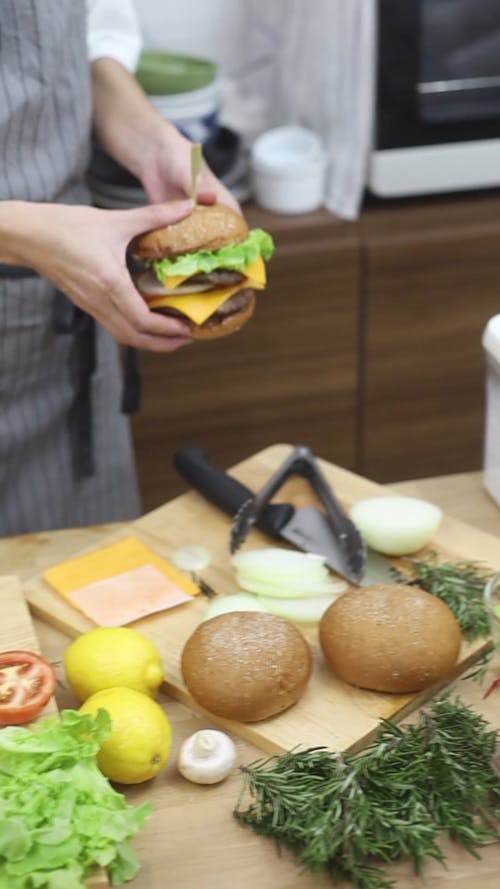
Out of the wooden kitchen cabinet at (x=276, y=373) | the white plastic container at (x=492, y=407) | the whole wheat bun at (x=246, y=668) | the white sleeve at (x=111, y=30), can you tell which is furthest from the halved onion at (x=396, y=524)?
the wooden kitchen cabinet at (x=276, y=373)

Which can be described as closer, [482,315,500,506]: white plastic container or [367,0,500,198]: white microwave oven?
[482,315,500,506]: white plastic container

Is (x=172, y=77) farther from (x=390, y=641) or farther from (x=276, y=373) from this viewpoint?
(x=390, y=641)

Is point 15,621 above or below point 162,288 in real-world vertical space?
below

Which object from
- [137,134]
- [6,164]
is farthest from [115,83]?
[6,164]

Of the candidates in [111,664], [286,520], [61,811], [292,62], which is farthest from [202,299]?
[292,62]

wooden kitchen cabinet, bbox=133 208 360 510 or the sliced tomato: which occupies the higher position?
the sliced tomato

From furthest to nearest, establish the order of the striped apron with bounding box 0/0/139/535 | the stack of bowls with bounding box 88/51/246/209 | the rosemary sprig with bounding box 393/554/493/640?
the stack of bowls with bounding box 88/51/246/209 < the striped apron with bounding box 0/0/139/535 < the rosemary sprig with bounding box 393/554/493/640

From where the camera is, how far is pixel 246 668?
116 cm

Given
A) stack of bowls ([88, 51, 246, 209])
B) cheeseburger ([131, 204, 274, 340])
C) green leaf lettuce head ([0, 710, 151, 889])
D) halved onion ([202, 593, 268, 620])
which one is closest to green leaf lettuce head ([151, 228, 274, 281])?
cheeseburger ([131, 204, 274, 340])

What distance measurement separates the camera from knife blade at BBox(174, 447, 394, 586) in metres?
1.39

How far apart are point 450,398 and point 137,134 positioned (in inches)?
42.1

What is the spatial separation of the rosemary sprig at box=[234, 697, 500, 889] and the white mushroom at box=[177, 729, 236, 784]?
3cm

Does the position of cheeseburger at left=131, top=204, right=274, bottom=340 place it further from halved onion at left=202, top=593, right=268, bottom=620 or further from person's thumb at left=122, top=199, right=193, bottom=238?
halved onion at left=202, top=593, right=268, bottom=620

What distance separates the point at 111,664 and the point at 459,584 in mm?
381
